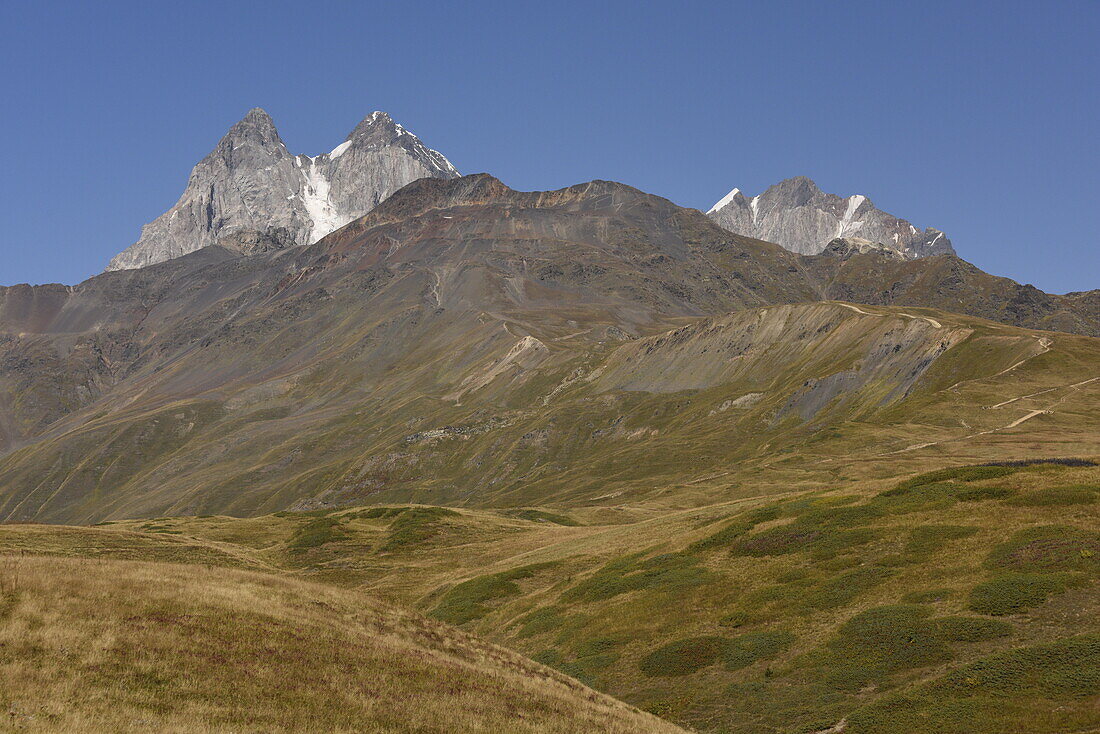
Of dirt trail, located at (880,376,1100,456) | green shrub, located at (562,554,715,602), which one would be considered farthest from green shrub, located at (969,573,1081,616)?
dirt trail, located at (880,376,1100,456)

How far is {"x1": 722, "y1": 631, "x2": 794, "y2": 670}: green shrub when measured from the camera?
124ft

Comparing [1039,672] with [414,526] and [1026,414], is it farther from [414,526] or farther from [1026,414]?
[1026,414]

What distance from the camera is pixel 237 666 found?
26.9m

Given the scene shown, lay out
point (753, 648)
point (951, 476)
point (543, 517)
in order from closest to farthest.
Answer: point (753, 648), point (951, 476), point (543, 517)

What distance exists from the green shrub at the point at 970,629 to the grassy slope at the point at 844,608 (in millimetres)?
73

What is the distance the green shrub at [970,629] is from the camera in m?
33.2

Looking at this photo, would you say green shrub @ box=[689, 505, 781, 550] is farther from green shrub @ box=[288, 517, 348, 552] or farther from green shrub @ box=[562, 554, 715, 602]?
green shrub @ box=[288, 517, 348, 552]

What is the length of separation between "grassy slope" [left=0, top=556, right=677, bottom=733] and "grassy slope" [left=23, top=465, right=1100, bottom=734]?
22.5 feet

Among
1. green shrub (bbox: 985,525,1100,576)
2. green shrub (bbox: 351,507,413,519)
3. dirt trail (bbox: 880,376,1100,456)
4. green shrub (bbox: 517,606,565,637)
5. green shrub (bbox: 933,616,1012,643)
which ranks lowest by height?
green shrub (bbox: 517,606,565,637)

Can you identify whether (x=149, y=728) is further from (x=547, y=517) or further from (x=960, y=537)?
(x=547, y=517)

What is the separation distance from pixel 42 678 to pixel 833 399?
7485 inches

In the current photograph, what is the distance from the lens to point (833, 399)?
195125 mm

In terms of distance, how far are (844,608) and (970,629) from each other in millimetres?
6863

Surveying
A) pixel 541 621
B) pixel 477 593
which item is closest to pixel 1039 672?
pixel 541 621
